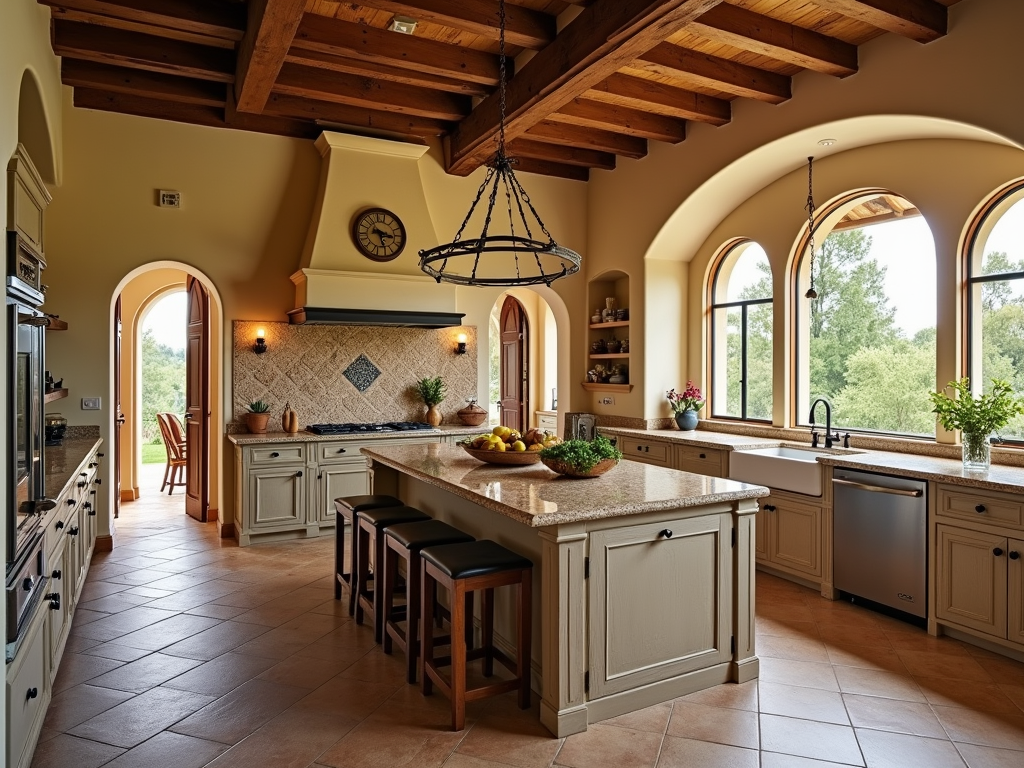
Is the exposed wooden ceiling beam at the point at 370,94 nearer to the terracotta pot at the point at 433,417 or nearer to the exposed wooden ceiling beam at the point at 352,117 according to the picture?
the exposed wooden ceiling beam at the point at 352,117

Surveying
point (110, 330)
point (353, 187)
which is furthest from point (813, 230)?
point (110, 330)

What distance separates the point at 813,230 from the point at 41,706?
17.5ft

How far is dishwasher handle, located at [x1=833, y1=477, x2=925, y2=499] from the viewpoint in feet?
12.0

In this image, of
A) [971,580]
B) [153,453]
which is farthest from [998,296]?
[153,453]

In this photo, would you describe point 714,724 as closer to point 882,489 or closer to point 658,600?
point 658,600

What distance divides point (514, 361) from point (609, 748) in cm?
715

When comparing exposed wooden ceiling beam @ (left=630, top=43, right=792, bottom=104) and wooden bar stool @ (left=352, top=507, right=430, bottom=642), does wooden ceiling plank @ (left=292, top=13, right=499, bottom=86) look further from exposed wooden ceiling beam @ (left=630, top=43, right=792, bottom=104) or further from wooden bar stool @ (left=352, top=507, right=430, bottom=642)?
wooden bar stool @ (left=352, top=507, right=430, bottom=642)

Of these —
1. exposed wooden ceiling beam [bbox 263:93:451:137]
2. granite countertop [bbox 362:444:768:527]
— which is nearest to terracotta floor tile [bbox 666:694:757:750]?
granite countertop [bbox 362:444:768:527]

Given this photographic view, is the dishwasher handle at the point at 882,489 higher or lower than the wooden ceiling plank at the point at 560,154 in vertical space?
lower

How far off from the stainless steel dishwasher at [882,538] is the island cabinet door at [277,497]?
3841 mm

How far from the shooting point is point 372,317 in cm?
568

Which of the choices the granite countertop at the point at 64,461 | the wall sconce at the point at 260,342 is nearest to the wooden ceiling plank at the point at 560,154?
the wall sconce at the point at 260,342

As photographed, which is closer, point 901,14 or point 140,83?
point 901,14

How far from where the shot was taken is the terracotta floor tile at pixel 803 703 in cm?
277
